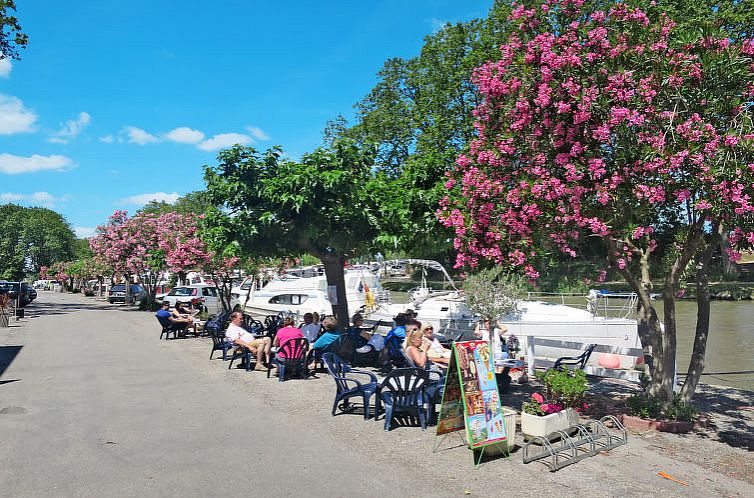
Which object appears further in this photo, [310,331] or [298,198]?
[310,331]

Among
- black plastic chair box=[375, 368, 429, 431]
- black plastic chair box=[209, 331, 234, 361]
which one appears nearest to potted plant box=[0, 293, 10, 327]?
black plastic chair box=[209, 331, 234, 361]

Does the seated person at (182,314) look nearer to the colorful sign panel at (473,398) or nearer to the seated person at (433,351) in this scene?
the seated person at (433,351)

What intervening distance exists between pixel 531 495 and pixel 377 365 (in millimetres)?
7597

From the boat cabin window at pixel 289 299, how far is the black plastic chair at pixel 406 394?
22.2 metres

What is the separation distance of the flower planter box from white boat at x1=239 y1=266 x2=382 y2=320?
1804 centimetres

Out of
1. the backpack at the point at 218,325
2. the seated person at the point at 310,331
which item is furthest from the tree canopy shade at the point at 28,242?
the seated person at the point at 310,331

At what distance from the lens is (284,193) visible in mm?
12281

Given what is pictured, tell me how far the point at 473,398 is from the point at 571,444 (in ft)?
3.92

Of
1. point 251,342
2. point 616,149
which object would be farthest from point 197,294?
point 616,149

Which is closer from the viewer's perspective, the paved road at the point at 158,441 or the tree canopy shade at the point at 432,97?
the paved road at the point at 158,441

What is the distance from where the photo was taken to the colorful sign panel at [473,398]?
21.6 ft

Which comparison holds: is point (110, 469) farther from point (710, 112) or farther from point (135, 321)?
point (135, 321)

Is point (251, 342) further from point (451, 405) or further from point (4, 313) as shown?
point (4, 313)

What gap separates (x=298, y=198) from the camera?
472 inches
